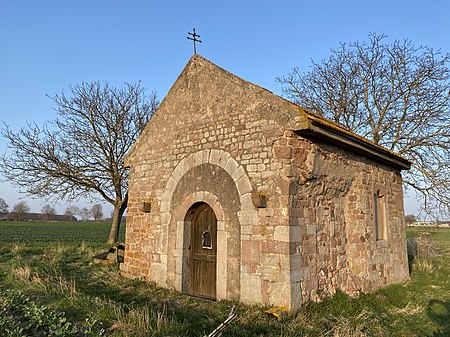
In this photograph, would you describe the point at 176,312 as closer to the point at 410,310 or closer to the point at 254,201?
the point at 254,201

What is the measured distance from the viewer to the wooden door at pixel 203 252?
23.4ft

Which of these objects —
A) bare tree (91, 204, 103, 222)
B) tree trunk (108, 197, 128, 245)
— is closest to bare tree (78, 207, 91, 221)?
bare tree (91, 204, 103, 222)

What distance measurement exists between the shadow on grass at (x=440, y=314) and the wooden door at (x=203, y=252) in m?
4.06

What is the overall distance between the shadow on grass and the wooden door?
4.06 meters

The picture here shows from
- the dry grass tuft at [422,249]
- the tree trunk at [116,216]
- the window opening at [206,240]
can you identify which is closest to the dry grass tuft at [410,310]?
the window opening at [206,240]

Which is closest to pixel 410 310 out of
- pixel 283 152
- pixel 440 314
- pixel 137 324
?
pixel 440 314

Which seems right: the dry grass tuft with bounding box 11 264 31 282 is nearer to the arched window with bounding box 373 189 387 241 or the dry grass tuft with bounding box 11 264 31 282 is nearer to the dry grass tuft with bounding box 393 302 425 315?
the dry grass tuft with bounding box 393 302 425 315

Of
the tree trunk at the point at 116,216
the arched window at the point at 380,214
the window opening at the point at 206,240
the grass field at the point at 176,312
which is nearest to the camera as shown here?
the grass field at the point at 176,312

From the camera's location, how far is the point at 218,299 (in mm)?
6566

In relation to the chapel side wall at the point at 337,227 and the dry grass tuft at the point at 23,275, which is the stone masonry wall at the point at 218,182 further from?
the dry grass tuft at the point at 23,275

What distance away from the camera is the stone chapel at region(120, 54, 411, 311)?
597 centimetres

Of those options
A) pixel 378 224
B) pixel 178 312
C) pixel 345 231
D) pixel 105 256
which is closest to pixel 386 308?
pixel 345 231

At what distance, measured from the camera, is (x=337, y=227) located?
6.92m

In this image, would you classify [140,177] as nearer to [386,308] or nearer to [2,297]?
[2,297]
